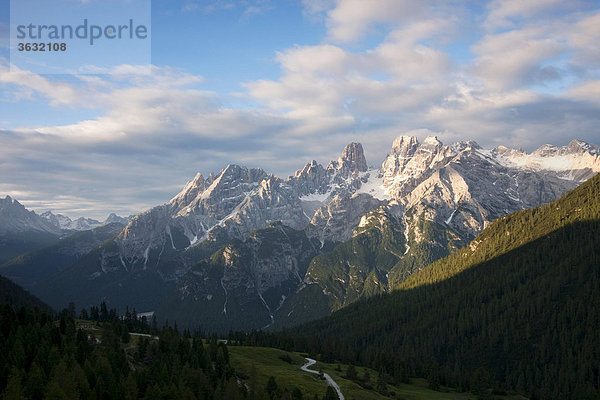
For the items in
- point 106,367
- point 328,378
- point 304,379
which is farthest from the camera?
point 328,378

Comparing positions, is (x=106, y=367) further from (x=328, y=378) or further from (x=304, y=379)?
(x=328, y=378)

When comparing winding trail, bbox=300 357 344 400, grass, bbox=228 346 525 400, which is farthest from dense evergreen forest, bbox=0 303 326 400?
winding trail, bbox=300 357 344 400

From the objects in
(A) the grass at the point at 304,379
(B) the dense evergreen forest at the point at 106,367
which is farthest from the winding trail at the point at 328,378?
(B) the dense evergreen forest at the point at 106,367

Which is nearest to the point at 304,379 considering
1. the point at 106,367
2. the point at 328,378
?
the point at 328,378

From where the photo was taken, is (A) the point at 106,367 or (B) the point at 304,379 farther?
(B) the point at 304,379

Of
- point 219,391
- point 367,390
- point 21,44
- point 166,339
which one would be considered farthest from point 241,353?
point 21,44

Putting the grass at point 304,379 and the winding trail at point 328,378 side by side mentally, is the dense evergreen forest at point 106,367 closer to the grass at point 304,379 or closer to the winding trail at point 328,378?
the grass at point 304,379

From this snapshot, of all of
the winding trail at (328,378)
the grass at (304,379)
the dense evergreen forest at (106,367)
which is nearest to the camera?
the dense evergreen forest at (106,367)

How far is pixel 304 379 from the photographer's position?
5965 inches

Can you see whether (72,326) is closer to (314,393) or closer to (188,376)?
(188,376)

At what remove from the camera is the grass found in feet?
469

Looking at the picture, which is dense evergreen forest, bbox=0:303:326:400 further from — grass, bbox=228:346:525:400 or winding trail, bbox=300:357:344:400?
winding trail, bbox=300:357:344:400

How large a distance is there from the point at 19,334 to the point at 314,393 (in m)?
86.2

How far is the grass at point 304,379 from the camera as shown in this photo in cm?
14300
